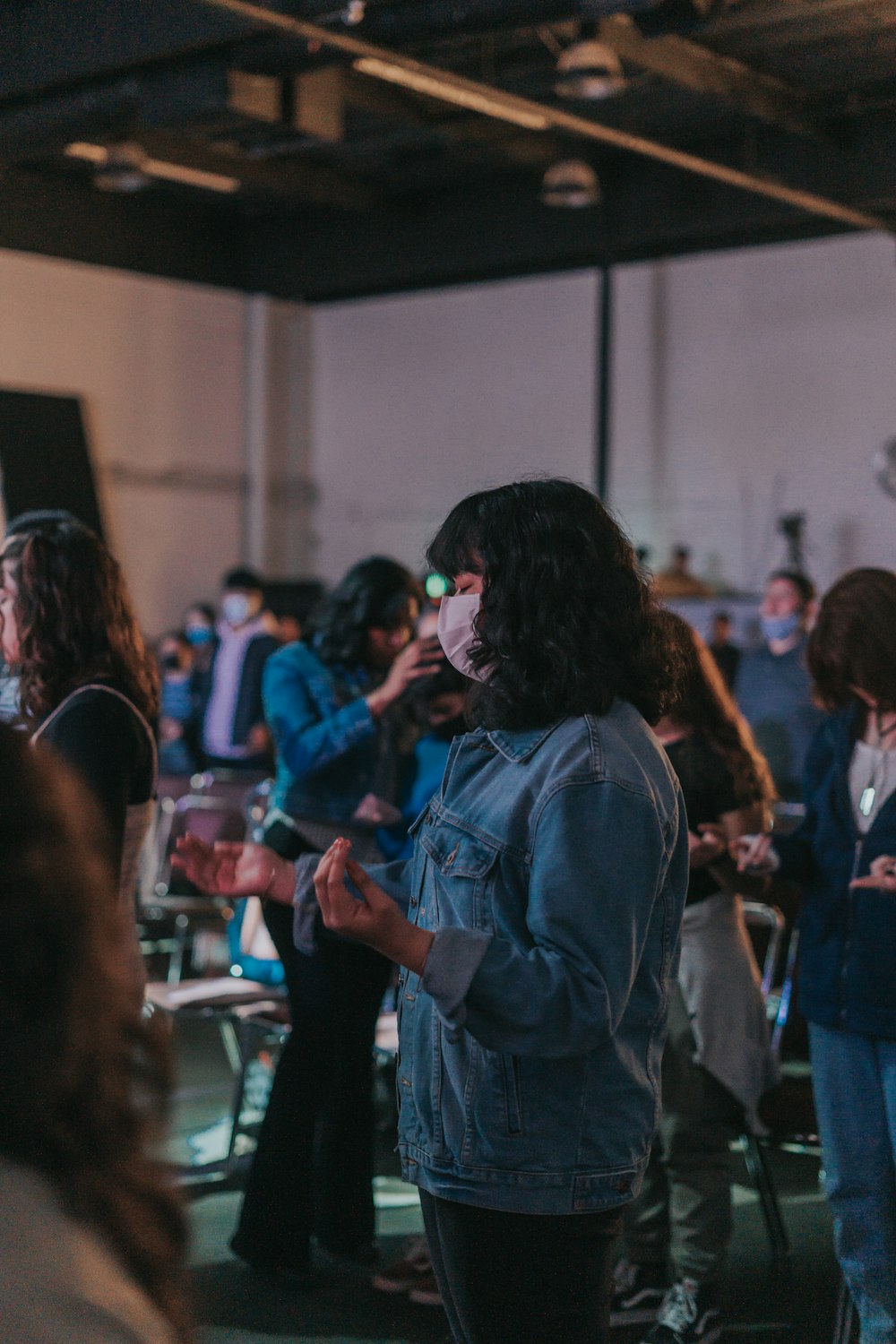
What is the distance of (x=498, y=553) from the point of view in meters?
1.68

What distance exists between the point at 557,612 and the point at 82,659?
115 centimetres

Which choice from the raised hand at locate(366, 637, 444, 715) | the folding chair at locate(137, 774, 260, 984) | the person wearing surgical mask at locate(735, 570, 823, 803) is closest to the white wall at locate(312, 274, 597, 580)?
the person wearing surgical mask at locate(735, 570, 823, 803)

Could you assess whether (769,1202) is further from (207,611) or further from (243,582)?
(207,611)

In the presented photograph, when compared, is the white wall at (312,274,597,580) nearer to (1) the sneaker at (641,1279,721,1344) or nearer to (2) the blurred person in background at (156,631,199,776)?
(2) the blurred person in background at (156,631,199,776)

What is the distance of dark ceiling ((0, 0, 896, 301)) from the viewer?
19.5 feet

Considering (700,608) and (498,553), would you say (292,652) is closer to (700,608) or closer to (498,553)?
(498,553)

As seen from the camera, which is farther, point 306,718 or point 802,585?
point 802,585

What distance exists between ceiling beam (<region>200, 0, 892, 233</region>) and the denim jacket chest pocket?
3.85 m

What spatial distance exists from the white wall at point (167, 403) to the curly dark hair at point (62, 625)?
8.20 metres

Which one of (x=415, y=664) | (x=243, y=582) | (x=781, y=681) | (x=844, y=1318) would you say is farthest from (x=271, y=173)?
(x=844, y=1318)

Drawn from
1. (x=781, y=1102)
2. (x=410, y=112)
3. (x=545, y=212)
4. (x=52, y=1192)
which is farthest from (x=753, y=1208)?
(x=545, y=212)

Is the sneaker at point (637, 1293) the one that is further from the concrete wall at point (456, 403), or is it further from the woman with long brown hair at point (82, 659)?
the concrete wall at point (456, 403)

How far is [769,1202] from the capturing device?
3.70 m

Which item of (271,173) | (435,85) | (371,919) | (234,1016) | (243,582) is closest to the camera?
(371,919)
